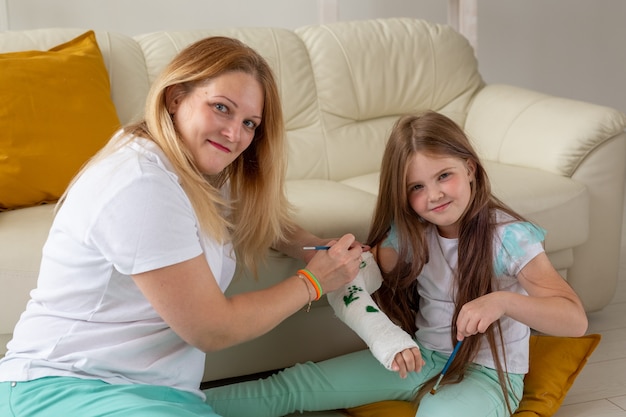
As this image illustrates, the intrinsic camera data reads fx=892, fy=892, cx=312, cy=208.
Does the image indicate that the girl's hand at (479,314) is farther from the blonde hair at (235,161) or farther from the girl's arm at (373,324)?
the blonde hair at (235,161)

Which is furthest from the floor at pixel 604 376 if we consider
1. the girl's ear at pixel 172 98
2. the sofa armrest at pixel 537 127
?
the girl's ear at pixel 172 98

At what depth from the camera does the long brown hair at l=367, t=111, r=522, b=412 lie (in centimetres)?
198

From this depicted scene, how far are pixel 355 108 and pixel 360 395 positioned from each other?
4.03 feet

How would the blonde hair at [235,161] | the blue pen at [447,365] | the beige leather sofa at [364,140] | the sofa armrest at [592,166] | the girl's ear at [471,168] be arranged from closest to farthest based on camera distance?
1. the blonde hair at [235,161]
2. the blue pen at [447,365]
3. the girl's ear at [471,168]
4. the beige leather sofa at [364,140]
5. the sofa armrest at [592,166]

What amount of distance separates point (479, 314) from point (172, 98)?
2.44 ft

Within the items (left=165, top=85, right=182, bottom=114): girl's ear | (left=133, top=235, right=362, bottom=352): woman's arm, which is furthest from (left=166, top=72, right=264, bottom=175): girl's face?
(left=133, top=235, right=362, bottom=352): woman's arm

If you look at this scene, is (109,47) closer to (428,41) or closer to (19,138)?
(19,138)

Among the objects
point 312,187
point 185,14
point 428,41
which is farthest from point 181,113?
point 185,14

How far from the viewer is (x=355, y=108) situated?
2.99m

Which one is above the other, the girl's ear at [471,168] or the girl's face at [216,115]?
the girl's face at [216,115]

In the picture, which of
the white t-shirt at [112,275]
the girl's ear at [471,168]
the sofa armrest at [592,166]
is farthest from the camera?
the sofa armrest at [592,166]

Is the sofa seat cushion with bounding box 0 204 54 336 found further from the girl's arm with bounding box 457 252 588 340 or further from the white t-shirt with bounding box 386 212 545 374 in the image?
the girl's arm with bounding box 457 252 588 340

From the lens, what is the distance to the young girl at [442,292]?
1915 mm

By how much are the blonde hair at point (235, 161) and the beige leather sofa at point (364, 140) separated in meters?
0.31
